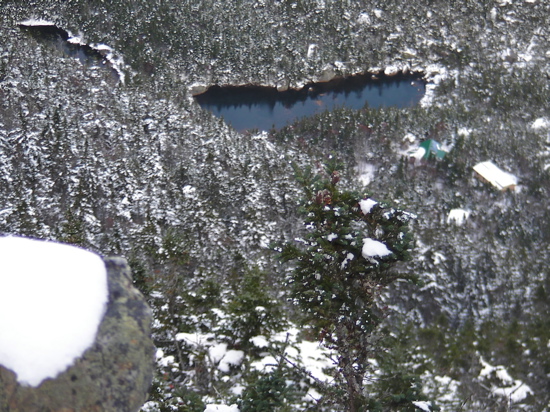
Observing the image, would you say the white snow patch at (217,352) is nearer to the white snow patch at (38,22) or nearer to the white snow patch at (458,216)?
the white snow patch at (458,216)

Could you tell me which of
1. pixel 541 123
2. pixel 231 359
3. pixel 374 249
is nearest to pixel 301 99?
pixel 541 123

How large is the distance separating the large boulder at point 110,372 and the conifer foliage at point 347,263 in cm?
426

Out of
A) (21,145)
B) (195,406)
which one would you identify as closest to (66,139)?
(21,145)

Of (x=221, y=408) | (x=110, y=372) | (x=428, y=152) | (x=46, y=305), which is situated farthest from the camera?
(x=428, y=152)

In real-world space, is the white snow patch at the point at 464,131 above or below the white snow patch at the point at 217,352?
above

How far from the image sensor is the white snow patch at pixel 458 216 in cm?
8527

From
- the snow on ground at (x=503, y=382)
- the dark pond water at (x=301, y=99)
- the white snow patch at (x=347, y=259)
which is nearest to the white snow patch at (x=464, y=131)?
the dark pond water at (x=301, y=99)

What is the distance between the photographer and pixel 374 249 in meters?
9.05

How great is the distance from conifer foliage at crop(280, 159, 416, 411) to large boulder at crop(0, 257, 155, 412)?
426 centimetres

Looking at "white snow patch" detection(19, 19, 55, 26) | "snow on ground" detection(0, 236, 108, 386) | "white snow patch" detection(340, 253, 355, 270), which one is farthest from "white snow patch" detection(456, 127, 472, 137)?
"white snow patch" detection(19, 19, 55, 26)

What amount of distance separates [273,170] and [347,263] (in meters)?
78.8

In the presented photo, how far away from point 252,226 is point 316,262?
61021 millimetres

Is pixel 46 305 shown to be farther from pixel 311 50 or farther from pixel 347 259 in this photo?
pixel 311 50

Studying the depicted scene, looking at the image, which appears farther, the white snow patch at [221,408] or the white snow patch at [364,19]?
the white snow patch at [364,19]
